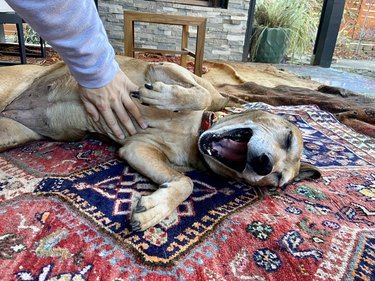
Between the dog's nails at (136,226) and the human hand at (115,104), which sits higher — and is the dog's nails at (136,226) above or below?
below

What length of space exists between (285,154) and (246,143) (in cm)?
20

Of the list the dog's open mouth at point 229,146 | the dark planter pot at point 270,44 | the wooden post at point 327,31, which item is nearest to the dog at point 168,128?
the dog's open mouth at point 229,146

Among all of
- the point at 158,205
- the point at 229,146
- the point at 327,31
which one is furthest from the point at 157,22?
the point at 327,31

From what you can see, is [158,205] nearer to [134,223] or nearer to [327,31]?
[134,223]

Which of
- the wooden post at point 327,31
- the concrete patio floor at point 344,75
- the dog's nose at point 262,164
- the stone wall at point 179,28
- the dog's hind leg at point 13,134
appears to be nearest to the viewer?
the dog's nose at point 262,164

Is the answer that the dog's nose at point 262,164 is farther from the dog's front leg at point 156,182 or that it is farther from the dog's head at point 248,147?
the dog's front leg at point 156,182

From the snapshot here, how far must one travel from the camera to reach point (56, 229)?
3.67 ft

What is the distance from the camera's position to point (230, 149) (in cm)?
165

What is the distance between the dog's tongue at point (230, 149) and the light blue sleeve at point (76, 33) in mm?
615

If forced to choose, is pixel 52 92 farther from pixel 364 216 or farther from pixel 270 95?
pixel 270 95

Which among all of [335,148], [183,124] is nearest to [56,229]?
[183,124]

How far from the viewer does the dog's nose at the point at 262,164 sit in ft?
4.81

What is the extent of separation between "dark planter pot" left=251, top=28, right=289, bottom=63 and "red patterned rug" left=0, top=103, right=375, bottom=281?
5.15 meters

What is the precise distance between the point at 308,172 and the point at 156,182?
847 millimetres
